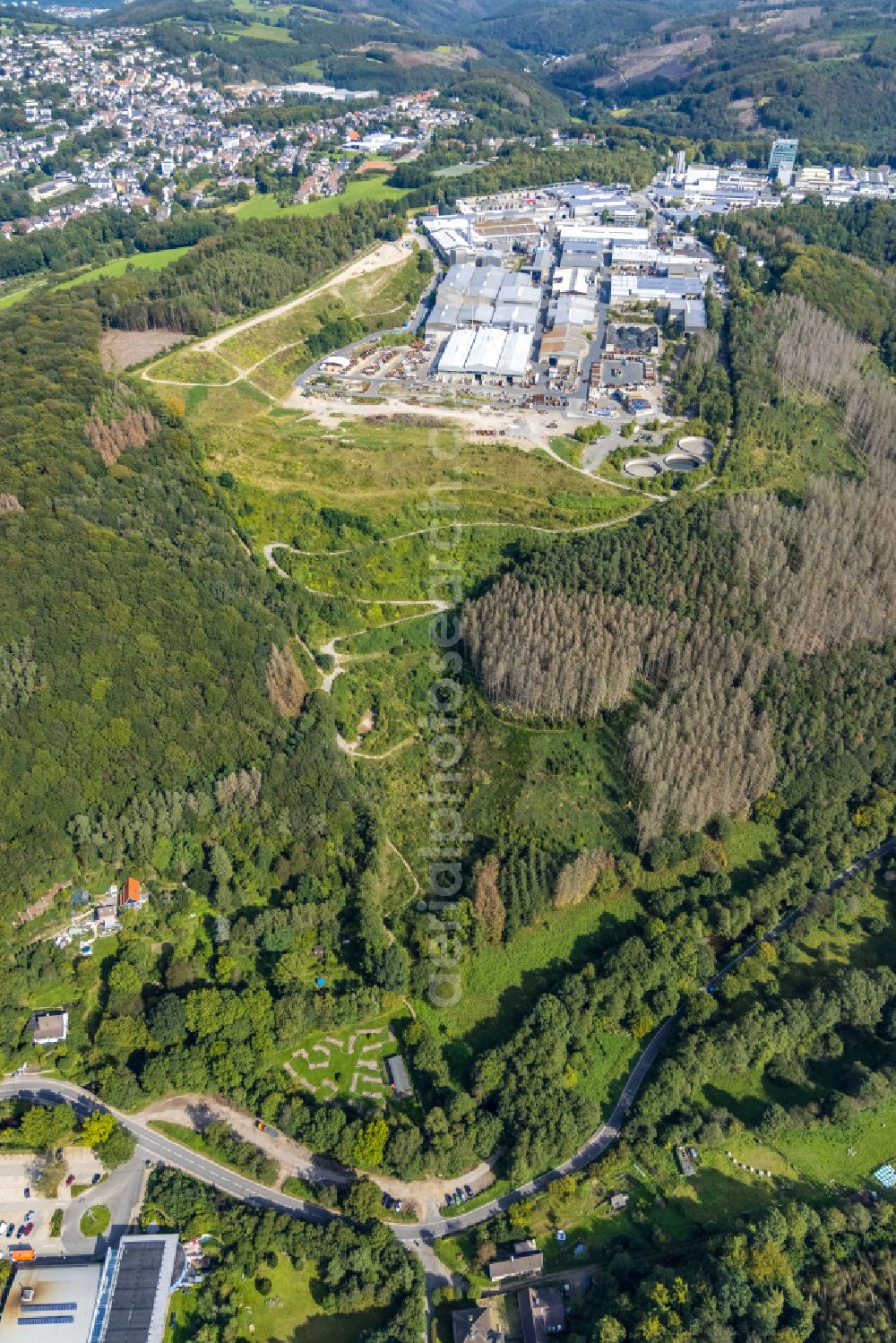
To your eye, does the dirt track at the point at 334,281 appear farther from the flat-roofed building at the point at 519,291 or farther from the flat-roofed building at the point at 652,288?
the flat-roofed building at the point at 652,288

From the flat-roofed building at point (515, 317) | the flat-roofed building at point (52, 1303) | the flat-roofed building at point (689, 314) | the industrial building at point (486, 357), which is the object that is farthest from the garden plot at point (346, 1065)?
the flat-roofed building at point (689, 314)

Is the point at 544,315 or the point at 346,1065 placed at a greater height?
the point at 544,315

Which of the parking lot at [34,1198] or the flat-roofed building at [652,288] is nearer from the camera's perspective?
the parking lot at [34,1198]

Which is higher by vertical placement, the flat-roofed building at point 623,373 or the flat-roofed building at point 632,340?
the flat-roofed building at point 632,340

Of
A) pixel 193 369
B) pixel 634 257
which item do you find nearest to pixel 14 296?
pixel 193 369

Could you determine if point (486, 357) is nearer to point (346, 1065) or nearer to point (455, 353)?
point (455, 353)

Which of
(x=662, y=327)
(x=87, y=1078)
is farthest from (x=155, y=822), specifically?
(x=662, y=327)
